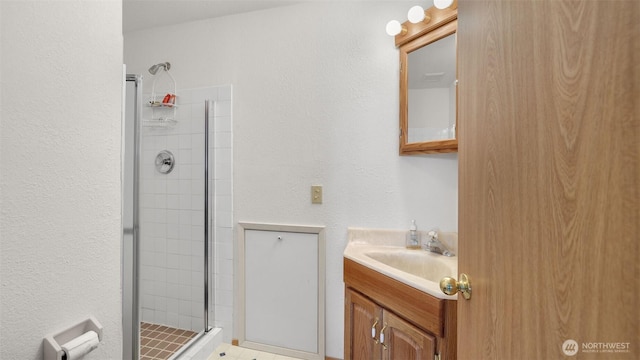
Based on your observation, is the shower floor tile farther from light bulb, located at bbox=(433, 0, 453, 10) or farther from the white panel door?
light bulb, located at bbox=(433, 0, 453, 10)

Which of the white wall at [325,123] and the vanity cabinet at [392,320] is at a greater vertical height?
the white wall at [325,123]

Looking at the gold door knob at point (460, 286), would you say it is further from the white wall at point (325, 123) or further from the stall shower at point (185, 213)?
the stall shower at point (185, 213)

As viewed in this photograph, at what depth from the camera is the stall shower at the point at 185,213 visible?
191 cm

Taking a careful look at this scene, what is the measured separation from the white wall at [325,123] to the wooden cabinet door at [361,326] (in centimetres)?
35

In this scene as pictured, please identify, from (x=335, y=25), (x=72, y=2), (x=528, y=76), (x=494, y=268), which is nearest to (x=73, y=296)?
(x=72, y=2)

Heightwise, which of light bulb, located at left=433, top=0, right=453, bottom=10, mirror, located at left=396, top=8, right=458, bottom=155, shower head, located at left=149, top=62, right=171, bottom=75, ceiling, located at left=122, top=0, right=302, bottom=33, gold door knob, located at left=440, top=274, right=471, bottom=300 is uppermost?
ceiling, located at left=122, top=0, right=302, bottom=33

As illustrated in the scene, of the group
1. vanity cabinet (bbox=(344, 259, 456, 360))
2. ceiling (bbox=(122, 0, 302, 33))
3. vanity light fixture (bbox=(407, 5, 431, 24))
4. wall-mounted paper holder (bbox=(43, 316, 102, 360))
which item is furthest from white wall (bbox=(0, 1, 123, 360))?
vanity light fixture (bbox=(407, 5, 431, 24))

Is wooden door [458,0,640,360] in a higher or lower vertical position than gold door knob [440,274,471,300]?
higher

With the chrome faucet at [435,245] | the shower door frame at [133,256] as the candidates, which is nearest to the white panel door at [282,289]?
the chrome faucet at [435,245]

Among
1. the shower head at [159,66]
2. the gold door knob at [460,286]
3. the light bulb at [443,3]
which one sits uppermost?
the light bulb at [443,3]

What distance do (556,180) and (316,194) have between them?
4.61 ft

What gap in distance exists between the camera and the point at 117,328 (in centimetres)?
83

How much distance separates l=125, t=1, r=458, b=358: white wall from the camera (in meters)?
1.66

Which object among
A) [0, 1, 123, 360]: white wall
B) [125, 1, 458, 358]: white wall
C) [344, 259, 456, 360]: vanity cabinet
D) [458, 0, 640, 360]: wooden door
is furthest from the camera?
[125, 1, 458, 358]: white wall
